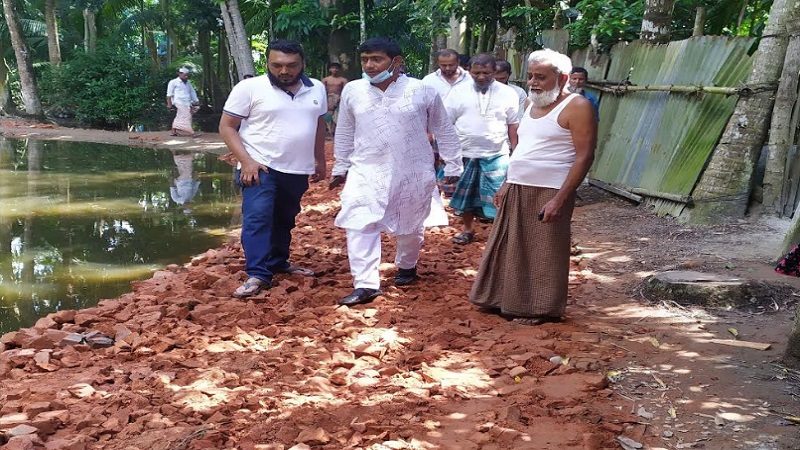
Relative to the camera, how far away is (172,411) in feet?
11.0

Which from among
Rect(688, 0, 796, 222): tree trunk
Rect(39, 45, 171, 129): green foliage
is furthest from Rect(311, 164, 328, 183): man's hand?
Rect(39, 45, 171, 129): green foliage

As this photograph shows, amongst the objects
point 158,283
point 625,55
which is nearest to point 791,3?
point 625,55

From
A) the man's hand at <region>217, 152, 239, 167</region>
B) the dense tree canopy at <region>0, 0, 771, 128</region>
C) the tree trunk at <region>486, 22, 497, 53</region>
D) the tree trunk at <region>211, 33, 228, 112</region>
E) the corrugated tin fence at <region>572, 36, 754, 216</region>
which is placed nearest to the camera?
the corrugated tin fence at <region>572, 36, 754, 216</region>

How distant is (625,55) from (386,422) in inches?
282

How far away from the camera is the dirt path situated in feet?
10.2

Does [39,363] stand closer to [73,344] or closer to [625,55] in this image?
[73,344]

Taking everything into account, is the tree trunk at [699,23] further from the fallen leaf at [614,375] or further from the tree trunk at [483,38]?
the tree trunk at [483,38]

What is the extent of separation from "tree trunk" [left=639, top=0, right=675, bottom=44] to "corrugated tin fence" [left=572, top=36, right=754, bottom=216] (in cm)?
16

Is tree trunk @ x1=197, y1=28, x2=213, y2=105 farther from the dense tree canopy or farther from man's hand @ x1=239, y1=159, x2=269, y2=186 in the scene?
man's hand @ x1=239, y1=159, x2=269, y2=186

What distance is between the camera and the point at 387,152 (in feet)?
16.3

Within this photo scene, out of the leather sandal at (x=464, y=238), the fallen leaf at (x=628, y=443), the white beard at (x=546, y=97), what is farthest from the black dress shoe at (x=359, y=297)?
the fallen leaf at (x=628, y=443)

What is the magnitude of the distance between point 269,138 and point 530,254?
1959 mm

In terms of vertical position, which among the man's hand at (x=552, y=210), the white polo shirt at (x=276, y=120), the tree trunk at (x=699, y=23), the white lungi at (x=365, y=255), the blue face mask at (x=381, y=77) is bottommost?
the white lungi at (x=365, y=255)

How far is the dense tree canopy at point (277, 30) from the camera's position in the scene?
1037 centimetres
